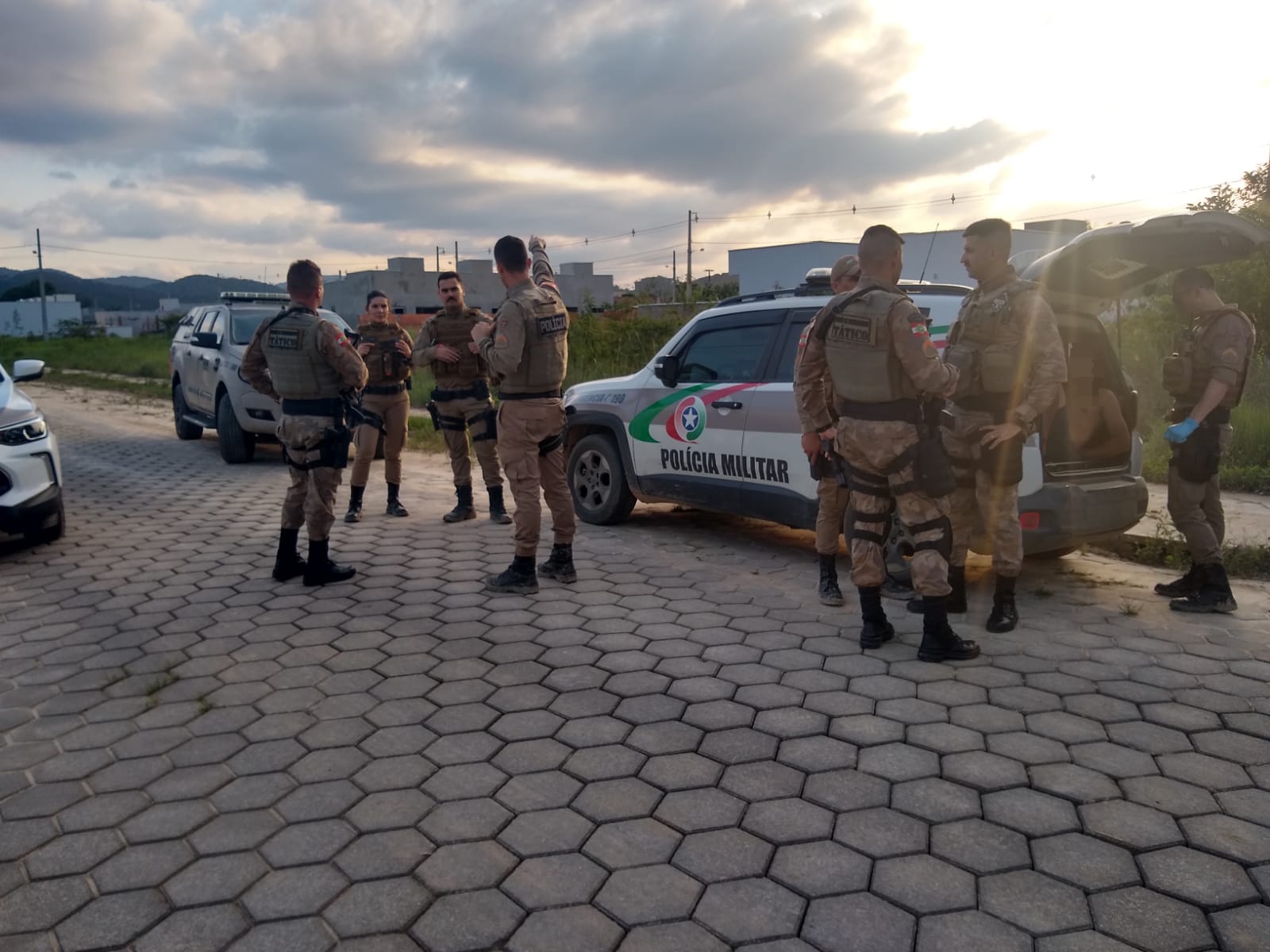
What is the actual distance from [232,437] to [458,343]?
15.5ft

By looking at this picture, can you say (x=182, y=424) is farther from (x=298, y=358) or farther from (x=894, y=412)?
(x=894, y=412)

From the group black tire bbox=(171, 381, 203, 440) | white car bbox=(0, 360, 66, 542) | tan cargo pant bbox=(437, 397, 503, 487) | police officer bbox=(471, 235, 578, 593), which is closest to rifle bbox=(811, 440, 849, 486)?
police officer bbox=(471, 235, 578, 593)

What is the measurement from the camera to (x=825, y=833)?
2.87 metres

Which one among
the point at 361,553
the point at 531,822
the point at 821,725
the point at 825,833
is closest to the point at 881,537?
the point at 821,725

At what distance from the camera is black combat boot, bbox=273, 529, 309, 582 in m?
5.68

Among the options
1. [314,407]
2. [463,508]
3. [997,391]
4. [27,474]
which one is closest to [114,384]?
[27,474]

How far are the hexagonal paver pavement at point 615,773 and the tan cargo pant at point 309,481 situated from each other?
1.36 ft

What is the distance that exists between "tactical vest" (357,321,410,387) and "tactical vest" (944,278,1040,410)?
4.42m

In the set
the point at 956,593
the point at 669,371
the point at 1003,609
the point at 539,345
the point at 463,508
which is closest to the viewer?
the point at 1003,609

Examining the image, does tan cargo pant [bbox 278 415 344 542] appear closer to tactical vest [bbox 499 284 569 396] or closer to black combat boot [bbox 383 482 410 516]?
tactical vest [bbox 499 284 569 396]

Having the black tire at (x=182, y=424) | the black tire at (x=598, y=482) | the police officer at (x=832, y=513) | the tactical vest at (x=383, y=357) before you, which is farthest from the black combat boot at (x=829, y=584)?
the black tire at (x=182, y=424)

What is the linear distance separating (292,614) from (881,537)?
3.12 meters

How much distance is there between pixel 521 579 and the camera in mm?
5457

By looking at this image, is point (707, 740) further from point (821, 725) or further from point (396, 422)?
point (396, 422)
